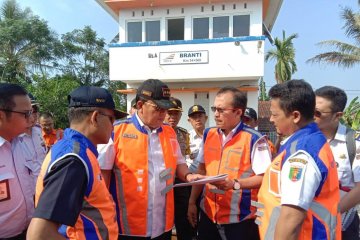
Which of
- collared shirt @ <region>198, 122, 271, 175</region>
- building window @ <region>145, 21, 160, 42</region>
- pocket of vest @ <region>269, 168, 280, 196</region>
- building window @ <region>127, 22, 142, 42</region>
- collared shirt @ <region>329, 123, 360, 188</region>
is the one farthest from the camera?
building window @ <region>127, 22, 142, 42</region>

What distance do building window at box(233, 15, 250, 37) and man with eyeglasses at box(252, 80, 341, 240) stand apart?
1298 centimetres

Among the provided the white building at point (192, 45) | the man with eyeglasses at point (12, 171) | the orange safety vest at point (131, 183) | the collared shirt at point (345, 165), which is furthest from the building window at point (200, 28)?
the man with eyeglasses at point (12, 171)

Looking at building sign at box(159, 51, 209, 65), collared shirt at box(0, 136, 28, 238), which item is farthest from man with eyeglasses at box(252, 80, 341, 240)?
building sign at box(159, 51, 209, 65)

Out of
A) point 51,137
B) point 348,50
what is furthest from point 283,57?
point 51,137

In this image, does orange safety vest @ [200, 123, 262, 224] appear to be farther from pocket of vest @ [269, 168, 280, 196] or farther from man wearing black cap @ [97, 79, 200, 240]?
pocket of vest @ [269, 168, 280, 196]

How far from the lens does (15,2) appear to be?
89.8 feet

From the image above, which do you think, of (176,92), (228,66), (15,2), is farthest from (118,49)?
(15,2)

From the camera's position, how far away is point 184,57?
14.4 metres

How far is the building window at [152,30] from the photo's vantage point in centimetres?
1501

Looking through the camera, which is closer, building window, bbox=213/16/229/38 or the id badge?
the id badge

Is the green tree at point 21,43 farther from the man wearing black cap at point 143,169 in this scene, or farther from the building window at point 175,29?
the man wearing black cap at point 143,169

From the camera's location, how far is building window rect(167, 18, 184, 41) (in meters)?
14.9

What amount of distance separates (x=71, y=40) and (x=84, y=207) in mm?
27531

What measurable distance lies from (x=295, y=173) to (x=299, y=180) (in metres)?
0.04
